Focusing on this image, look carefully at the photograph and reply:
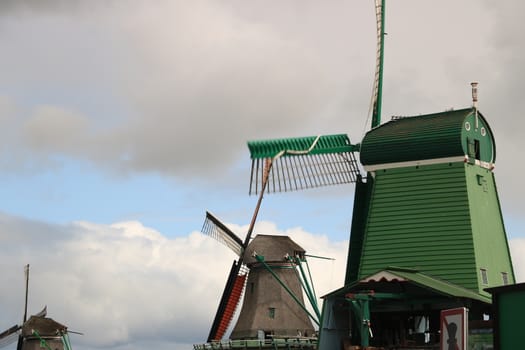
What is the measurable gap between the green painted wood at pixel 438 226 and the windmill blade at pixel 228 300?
1299 cm

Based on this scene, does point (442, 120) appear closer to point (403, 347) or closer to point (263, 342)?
point (403, 347)

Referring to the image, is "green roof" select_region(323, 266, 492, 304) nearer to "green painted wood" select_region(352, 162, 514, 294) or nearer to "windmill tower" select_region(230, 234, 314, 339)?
"green painted wood" select_region(352, 162, 514, 294)

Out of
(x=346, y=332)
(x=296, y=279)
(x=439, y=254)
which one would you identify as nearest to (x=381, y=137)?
(x=439, y=254)

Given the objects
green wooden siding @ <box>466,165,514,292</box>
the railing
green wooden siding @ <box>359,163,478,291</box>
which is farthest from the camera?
the railing

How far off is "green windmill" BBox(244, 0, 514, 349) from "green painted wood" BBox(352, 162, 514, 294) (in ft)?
0.12

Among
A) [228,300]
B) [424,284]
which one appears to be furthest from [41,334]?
[424,284]

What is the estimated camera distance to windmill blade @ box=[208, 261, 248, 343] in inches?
1794

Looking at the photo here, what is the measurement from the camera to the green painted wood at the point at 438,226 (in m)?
32.0

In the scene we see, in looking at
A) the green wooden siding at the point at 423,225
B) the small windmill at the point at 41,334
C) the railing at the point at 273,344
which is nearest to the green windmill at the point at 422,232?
the green wooden siding at the point at 423,225

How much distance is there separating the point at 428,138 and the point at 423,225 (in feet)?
10.9

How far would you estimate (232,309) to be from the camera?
45.9 meters

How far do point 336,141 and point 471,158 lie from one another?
7.38 m

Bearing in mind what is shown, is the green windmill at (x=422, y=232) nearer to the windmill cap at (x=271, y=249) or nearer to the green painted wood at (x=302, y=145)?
the green painted wood at (x=302, y=145)

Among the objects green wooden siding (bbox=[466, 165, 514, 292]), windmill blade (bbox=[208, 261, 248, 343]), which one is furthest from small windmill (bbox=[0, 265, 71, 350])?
green wooden siding (bbox=[466, 165, 514, 292])
